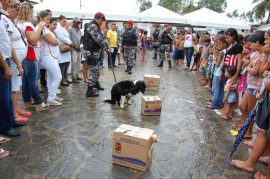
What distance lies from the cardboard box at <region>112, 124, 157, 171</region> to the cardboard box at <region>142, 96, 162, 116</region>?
1.68 meters

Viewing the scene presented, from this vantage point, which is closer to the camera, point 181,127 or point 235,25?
point 181,127

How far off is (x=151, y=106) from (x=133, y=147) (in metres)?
1.91

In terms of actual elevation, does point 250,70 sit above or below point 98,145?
above

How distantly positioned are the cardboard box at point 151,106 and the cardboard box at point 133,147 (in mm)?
1682

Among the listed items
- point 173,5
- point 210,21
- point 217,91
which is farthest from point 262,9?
point 173,5

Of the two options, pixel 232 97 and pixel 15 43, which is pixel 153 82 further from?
pixel 15 43

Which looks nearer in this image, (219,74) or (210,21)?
(219,74)

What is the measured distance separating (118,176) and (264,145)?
1774 mm

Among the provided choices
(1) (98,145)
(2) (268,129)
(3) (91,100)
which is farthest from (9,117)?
(2) (268,129)

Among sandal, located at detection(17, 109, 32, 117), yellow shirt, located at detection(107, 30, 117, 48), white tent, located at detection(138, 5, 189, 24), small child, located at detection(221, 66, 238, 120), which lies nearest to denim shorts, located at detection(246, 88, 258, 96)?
small child, located at detection(221, 66, 238, 120)

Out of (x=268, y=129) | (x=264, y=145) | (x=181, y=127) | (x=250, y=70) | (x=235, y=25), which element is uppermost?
(x=235, y=25)

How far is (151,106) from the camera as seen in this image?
4.61m

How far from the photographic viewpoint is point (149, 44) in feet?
66.1

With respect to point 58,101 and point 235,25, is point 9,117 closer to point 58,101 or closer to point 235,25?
point 58,101
